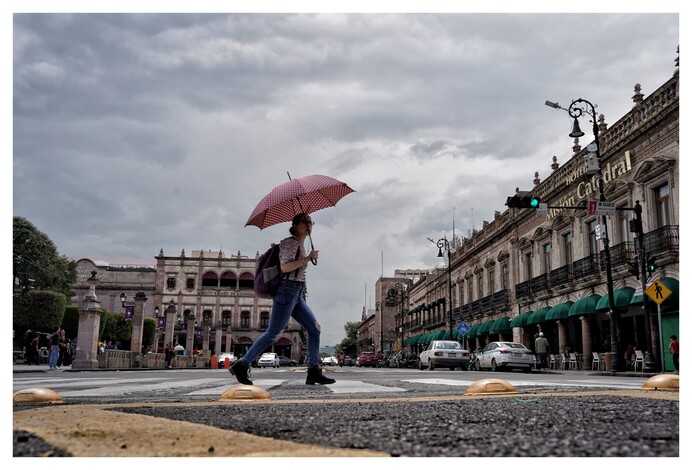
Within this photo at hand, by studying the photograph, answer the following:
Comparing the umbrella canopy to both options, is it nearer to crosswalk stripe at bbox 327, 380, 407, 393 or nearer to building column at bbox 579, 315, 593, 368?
crosswalk stripe at bbox 327, 380, 407, 393

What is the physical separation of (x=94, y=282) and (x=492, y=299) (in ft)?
81.5

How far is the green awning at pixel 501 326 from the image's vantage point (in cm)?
3684

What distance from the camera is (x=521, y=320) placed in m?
34.1

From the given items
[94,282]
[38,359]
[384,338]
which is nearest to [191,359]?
[38,359]

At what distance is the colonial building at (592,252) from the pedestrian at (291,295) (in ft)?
50.4

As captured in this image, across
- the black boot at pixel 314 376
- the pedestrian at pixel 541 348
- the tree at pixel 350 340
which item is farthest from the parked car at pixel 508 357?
the tree at pixel 350 340

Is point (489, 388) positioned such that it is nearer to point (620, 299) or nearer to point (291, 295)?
point (291, 295)

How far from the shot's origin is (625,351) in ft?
84.8

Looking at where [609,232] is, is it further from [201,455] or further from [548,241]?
[201,455]

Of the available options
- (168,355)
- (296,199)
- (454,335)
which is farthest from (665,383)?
(454,335)

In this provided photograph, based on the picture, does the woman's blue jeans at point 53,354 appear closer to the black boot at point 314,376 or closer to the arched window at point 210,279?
the black boot at point 314,376

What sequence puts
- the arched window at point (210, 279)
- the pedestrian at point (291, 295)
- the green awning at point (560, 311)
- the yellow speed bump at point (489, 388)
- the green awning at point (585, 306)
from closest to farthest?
the yellow speed bump at point (489, 388), the pedestrian at point (291, 295), the green awning at point (585, 306), the green awning at point (560, 311), the arched window at point (210, 279)

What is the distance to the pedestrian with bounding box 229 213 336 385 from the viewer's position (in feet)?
19.1

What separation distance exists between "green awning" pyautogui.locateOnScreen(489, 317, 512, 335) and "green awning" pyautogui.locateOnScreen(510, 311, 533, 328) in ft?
4.51
